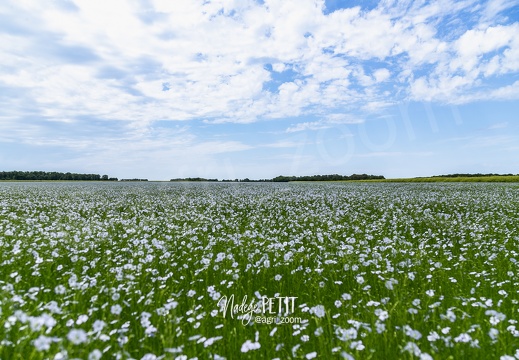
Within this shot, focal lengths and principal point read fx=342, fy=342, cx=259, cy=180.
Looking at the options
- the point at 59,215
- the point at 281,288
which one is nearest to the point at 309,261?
the point at 281,288

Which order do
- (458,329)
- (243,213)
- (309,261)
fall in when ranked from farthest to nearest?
(243,213) → (309,261) → (458,329)

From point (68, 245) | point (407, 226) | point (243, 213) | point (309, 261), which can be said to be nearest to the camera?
point (309, 261)

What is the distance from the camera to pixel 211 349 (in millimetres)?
4352

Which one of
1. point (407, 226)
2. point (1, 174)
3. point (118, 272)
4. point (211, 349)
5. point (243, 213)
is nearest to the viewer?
point (211, 349)

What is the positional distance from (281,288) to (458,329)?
9.53 ft

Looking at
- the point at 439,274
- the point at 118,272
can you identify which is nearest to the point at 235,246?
the point at 118,272

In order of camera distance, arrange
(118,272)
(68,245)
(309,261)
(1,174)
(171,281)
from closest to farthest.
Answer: (118,272)
(171,281)
(309,261)
(68,245)
(1,174)

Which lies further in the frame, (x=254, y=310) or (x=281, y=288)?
(x=281, y=288)

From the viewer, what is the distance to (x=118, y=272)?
635 cm

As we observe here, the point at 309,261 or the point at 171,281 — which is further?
the point at 309,261

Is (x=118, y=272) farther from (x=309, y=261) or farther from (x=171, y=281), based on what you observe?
(x=309, y=261)

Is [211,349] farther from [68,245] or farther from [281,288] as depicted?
[68,245]

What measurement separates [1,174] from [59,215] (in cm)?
12515

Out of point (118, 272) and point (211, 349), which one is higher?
point (118, 272)
